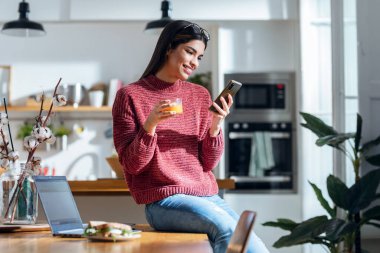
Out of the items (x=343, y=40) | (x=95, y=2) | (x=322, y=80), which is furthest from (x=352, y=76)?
(x=95, y=2)

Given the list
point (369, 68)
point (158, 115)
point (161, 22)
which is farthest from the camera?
point (161, 22)

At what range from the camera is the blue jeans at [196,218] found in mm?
2066

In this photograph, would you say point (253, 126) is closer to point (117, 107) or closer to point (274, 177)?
point (274, 177)

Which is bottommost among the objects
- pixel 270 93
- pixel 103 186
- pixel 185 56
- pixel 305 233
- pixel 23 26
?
pixel 305 233

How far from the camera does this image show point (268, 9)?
5836 mm

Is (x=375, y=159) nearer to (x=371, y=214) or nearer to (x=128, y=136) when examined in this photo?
(x=371, y=214)

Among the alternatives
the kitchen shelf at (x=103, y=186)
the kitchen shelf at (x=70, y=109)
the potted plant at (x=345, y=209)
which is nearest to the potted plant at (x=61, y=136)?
the kitchen shelf at (x=70, y=109)

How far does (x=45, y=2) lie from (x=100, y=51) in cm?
100

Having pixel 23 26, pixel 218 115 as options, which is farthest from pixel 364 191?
pixel 23 26

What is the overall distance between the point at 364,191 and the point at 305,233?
334 millimetres

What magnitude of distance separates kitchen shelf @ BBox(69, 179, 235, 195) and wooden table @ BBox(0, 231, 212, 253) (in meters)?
1.15

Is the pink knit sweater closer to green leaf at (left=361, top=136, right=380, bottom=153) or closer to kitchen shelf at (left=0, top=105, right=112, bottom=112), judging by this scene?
green leaf at (left=361, top=136, right=380, bottom=153)

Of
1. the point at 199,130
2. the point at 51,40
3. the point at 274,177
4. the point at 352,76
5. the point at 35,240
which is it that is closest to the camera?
the point at 35,240

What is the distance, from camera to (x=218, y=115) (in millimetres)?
2223
